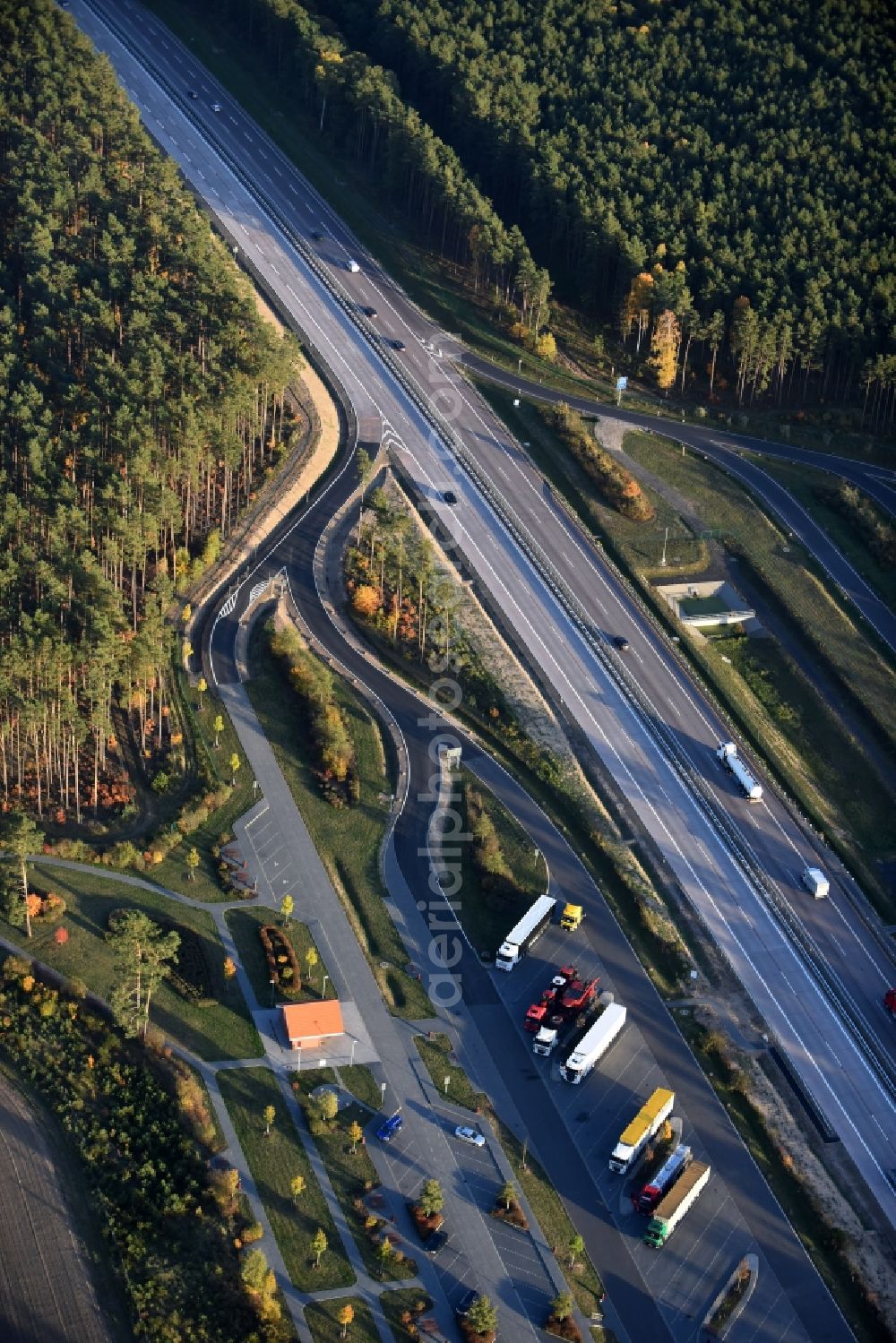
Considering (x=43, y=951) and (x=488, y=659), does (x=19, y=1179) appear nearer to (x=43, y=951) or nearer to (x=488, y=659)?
(x=43, y=951)

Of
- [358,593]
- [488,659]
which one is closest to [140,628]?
[358,593]

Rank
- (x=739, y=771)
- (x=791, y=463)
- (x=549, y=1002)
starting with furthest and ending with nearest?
1. (x=791, y=463)
2. (x=739, y=771)
3. (x=549, y=1002)

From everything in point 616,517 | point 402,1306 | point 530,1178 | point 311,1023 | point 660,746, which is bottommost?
point 402,1306

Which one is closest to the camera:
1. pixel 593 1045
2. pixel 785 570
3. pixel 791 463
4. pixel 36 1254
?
pixel 36 1254

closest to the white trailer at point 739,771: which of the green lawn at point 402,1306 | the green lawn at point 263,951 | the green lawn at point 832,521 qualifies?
the green lawn at point 832,521

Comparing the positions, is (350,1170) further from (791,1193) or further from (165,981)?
(791,1193)

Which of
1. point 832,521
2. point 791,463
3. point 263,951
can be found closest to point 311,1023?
point 263,951

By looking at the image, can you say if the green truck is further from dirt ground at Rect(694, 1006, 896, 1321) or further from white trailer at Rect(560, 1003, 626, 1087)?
white trailer at Rect(560, 1003, 626, 1087)

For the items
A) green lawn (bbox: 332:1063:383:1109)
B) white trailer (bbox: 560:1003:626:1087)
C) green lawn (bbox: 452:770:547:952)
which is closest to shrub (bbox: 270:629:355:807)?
green lawn (bbox: 452:770:547:952)
